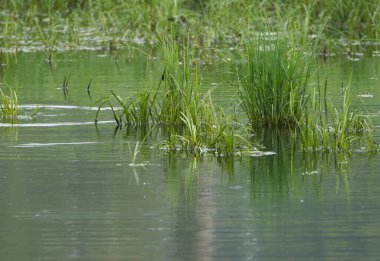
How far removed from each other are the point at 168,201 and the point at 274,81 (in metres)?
3.30

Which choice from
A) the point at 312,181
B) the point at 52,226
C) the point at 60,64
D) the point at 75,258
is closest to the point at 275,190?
the point at 312,181

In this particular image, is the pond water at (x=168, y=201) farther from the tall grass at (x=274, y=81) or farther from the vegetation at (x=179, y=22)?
the vegetation at (x=179, y=22)

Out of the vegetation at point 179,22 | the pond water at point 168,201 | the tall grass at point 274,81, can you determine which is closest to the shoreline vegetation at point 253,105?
the tall grass at point 274,81

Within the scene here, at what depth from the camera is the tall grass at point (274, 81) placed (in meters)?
10.9

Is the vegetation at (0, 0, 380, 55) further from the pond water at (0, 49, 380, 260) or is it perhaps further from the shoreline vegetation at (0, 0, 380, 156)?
the pond water at (0, 49, 380, 260)

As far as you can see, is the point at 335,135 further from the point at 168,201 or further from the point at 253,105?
the point at 168,201

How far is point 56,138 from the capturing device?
10.7 m

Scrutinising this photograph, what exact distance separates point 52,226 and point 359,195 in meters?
2.02

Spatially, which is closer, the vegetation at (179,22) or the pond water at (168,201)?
the pond water at (168,201)

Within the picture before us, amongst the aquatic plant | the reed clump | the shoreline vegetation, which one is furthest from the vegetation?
the reed clump

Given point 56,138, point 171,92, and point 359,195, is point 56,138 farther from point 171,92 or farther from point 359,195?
point 359,195

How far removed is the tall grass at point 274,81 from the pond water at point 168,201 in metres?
0.52

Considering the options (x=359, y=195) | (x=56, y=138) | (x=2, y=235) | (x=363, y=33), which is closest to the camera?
(x=2, y=235)

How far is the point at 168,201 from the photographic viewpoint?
7852 mm
